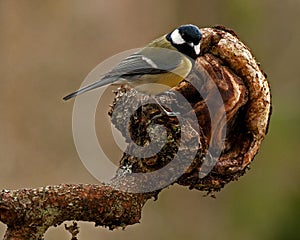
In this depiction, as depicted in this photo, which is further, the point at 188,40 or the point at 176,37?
the point at 176,37

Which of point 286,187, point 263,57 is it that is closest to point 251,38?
point 263,57

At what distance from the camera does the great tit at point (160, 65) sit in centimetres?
127

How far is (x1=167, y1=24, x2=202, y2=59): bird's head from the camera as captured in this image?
1241 mm

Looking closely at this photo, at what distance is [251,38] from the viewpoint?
3174 millimetres

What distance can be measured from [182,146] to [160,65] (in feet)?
1.89

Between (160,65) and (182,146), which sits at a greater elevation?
(160,65)

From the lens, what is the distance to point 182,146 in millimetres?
982

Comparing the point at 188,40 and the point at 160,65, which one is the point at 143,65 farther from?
the point at 188,40

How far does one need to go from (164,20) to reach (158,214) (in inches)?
41.0

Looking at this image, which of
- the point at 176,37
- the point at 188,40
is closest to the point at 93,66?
the point at 176,37

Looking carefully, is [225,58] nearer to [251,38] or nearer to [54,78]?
[54,78]

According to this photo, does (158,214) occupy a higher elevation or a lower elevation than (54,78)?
lower

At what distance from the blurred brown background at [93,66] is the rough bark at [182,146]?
1.73 m

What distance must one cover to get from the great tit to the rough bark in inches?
2.6
